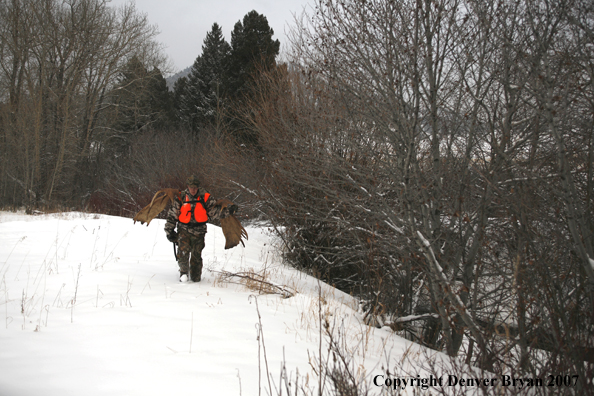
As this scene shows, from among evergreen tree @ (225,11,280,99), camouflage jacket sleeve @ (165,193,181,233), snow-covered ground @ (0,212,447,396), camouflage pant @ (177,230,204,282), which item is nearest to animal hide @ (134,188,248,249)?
camouflage jacket sleeve @ (165,193,181,233)

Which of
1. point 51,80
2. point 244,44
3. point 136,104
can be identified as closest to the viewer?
point 51,80

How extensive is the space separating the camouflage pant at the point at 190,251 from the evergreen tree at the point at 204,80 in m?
22.9

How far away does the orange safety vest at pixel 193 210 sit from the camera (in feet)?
19.1

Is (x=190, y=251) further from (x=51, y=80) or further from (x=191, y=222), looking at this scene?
(x=51, y=80)

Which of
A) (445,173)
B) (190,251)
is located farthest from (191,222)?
(445,173)

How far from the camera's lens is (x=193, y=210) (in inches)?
230

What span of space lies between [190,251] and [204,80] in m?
27.2

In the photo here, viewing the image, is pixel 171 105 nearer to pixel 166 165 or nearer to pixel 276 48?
pixel 276 48

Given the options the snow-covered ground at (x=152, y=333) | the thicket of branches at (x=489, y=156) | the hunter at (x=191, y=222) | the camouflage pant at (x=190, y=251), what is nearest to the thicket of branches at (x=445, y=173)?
the thicket of branches at (x=489, y=156)

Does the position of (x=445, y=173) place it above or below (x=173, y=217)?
above

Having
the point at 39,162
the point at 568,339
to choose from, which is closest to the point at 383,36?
the point at 568,339

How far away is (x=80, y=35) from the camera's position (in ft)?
69.3

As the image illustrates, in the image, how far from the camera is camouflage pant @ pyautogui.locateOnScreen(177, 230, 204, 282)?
5.86 metres

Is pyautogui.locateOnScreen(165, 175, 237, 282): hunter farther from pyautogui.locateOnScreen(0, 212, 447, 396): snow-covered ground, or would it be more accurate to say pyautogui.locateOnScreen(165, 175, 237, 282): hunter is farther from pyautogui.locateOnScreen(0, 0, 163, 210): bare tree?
pyautogui.locateOnScreen(0, 0, 163, 210): bare tree
